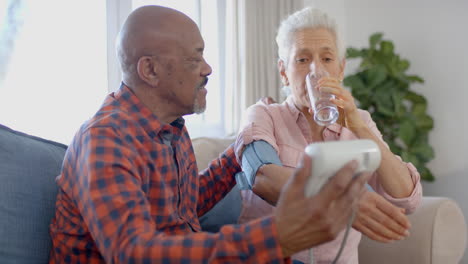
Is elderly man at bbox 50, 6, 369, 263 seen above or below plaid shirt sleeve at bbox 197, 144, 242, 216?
above

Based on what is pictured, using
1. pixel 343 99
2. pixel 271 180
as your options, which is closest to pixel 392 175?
pixel 343 99

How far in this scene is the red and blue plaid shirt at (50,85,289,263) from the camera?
2.53 feet

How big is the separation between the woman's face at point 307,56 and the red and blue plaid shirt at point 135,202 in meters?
0.45

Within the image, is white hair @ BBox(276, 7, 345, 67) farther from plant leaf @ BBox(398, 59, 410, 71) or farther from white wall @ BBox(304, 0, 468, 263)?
white wall @ BBox(304, 0, 468, 263)

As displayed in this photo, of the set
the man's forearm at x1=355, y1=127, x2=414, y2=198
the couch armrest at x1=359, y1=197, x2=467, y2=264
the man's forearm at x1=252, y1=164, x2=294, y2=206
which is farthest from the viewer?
the couch armrest at x1=359, y1=197, x2=467, y2=264

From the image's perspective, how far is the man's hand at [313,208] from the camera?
71 cm

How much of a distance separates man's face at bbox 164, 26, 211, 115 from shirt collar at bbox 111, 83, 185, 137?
0.24ft

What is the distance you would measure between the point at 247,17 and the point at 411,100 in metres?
1.37

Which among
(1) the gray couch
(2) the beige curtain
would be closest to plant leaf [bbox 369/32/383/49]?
(2) the beige curtain

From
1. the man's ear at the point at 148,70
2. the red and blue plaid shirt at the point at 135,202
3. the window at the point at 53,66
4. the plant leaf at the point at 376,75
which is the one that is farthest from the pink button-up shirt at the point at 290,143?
the plant leaf at the point at 376,75

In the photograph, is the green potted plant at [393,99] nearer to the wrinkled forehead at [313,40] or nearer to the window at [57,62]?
the window at [57,62]

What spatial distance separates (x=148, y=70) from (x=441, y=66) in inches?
117

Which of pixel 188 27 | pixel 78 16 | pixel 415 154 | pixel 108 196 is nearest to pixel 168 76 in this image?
pixel 188 27

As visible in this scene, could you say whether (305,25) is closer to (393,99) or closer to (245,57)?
(245,57)
